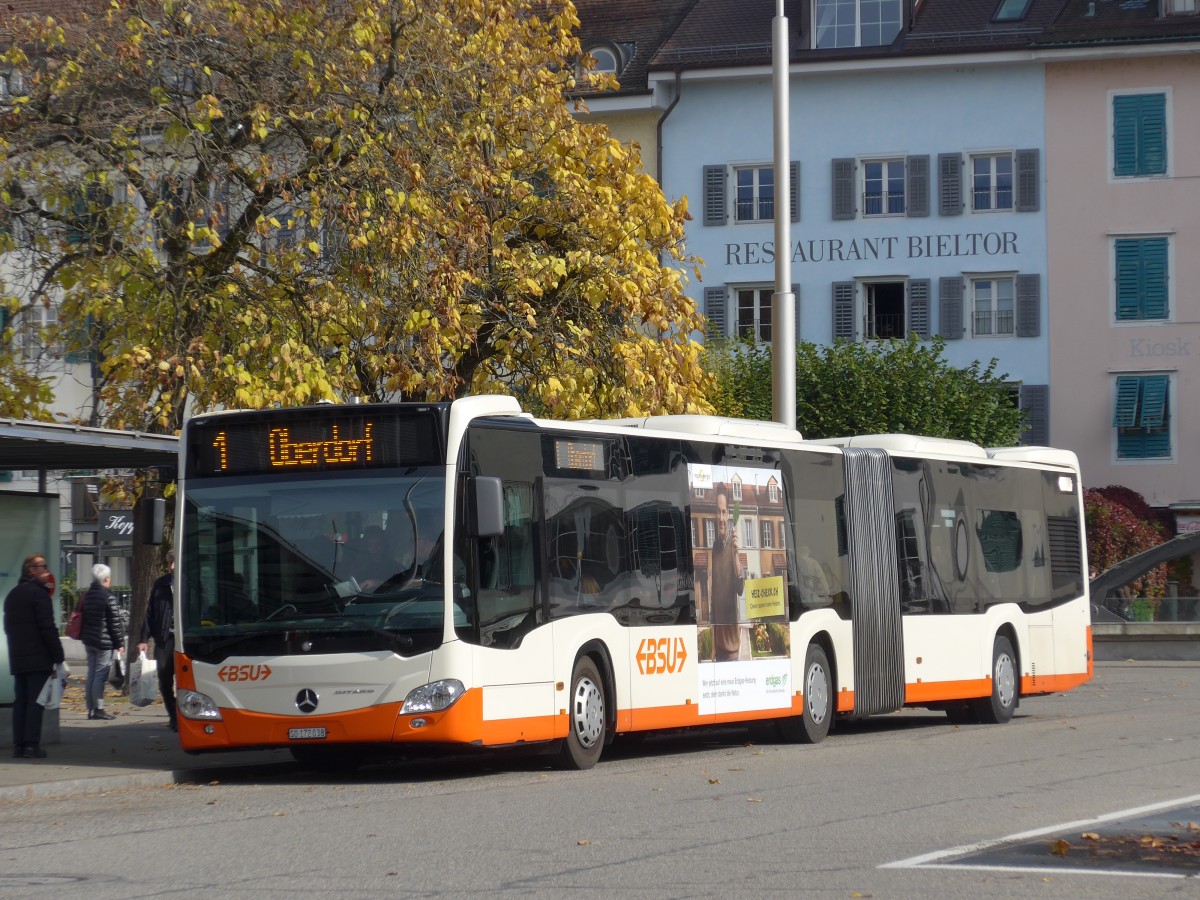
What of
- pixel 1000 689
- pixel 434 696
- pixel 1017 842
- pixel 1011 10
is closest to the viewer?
pixel 1017 842

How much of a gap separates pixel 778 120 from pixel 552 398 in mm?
4220

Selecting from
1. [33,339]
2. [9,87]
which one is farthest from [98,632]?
[9,87]

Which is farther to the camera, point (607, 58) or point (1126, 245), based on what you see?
point (607, 58)

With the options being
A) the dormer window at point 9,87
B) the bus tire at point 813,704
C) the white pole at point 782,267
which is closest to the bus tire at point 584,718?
the bus tire at point 813,704

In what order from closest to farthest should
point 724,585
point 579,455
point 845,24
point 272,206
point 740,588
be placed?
1. point 579,455
2. point 724,585
3. point 740,588
4. point 272,206
5. point 845,24

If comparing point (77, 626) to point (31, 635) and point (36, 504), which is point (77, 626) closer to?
point (36, 504)

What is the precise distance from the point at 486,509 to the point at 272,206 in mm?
10505

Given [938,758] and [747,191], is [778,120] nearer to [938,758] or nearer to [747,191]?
[938,758]

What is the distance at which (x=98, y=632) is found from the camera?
68.6 feet

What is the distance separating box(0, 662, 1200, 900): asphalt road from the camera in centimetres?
845

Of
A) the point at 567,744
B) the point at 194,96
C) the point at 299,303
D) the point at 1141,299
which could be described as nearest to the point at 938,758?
the point at 567,744

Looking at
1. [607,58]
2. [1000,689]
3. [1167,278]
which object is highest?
[607,58]

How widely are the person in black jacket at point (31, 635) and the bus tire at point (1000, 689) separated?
10367mm

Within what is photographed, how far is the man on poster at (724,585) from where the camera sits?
16.9m
